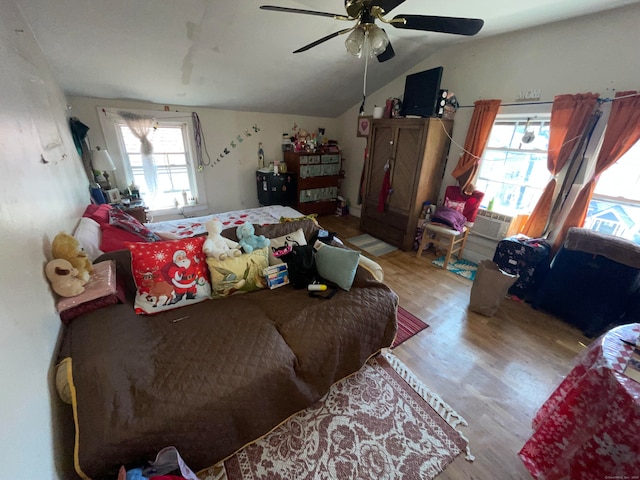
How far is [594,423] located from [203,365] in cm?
163

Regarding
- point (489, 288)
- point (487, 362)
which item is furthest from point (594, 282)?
point (487, 362)

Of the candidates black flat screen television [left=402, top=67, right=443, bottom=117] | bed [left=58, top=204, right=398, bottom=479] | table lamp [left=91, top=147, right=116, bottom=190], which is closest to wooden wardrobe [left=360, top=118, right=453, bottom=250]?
black flat screen television [left=402, top=67, right=443, bottom=117]

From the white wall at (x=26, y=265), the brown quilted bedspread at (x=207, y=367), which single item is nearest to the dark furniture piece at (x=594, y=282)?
the brown quilted bedspread at (x=207, y=367)

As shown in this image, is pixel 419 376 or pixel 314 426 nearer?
pixel 314 426

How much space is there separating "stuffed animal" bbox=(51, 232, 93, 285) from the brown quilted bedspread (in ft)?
0.78

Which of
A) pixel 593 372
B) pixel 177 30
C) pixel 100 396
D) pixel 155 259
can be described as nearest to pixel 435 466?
pixel 593 372

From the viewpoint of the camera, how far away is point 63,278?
123 cm

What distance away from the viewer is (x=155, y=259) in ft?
5.09

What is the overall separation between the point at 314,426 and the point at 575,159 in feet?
10.6

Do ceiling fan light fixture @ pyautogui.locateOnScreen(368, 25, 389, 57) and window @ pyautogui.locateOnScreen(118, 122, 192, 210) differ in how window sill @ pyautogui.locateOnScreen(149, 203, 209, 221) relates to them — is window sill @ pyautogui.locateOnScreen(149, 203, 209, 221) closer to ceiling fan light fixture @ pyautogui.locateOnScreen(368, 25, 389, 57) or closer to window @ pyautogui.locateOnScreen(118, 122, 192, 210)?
window @ pyautogui.locateOnScreen(118, 122, 192, 210)

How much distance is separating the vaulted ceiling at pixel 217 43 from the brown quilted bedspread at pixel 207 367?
6.47 feet

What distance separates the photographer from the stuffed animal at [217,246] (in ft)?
5.57

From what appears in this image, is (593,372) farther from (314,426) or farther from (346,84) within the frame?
(346,84)

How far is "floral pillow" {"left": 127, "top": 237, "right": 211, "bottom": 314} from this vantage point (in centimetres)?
153
